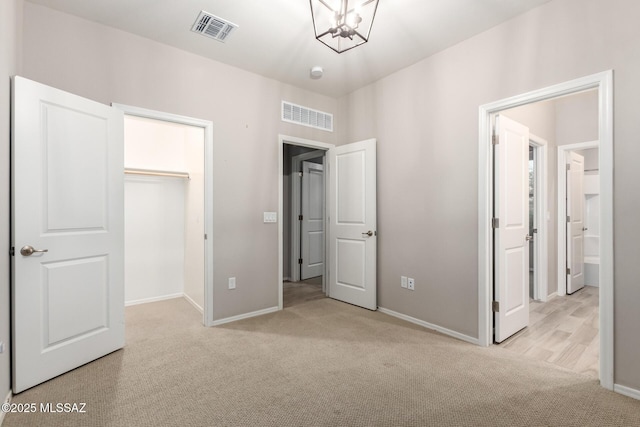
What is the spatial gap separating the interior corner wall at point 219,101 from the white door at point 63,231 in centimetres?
41

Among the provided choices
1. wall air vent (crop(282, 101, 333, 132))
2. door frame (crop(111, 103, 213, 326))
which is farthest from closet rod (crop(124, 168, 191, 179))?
wall air vent (crop(282, 101, 333, 132))

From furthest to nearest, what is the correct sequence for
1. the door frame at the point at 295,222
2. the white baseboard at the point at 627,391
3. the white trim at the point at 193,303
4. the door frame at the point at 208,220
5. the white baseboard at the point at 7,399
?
the door frame at the point at 295,222, the white trim at the point at 193,303, the door frame at the point at 208,220, the white baseboard at the point at 627,391, the white baseboard at the point at 7,399

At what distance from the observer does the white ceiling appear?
7.83ft

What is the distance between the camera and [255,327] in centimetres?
317

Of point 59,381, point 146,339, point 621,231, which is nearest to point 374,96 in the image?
point 621,231

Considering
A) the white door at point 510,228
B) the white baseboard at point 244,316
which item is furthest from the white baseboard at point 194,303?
the white door at point 510,228

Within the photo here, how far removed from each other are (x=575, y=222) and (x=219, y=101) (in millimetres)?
5245

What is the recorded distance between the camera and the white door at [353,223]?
146 inches

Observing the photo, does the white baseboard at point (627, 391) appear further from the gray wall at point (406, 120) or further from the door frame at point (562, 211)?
the door frame at point (562, 211)

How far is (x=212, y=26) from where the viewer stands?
8.70ft

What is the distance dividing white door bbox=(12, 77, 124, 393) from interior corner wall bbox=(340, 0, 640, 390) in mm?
2687

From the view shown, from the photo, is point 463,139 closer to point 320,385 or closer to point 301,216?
point 320,385

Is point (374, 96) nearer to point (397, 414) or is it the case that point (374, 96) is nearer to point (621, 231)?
point (621, 231)

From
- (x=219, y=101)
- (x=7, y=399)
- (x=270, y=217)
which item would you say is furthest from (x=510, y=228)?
(x=7, y=399)
